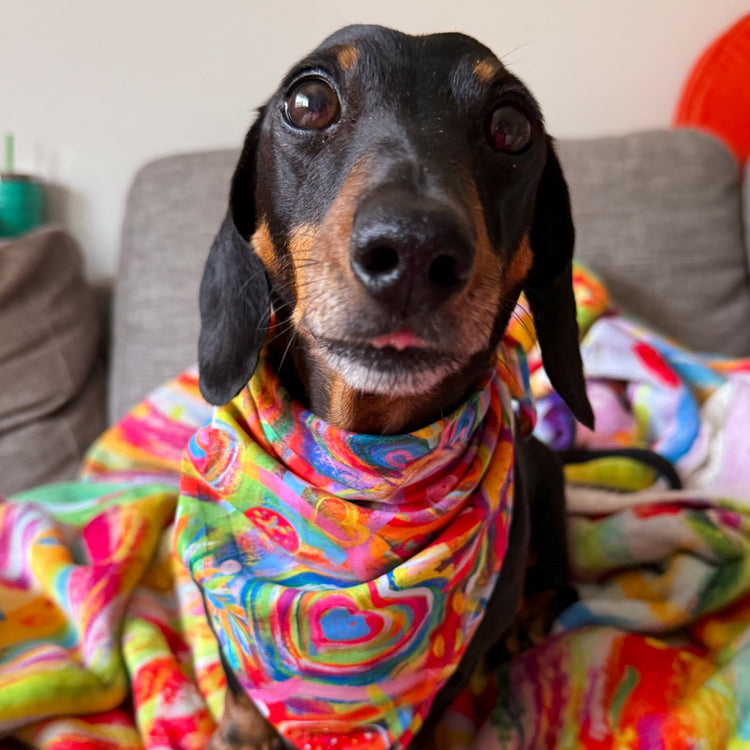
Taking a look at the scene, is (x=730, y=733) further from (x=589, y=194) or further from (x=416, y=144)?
(x=589, y=194)

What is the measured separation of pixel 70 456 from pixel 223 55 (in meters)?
1.43

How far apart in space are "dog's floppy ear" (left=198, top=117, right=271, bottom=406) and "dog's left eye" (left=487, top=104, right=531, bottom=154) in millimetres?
374

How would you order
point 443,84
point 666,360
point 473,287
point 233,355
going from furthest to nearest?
point 666,360, point 233,355, point 443,84, point 473,287

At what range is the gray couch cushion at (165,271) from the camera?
2133 mm

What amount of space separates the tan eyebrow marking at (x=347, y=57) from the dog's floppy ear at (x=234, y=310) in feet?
0.64

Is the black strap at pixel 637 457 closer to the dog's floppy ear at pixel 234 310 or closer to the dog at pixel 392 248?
the dog at pixel 392 248

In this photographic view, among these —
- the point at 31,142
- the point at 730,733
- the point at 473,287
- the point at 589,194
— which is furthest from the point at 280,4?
the point at 730,733

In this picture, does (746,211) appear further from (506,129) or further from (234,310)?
(234,310)

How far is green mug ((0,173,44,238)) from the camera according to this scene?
230cm

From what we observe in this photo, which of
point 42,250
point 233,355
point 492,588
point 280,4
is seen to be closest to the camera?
point 233,355

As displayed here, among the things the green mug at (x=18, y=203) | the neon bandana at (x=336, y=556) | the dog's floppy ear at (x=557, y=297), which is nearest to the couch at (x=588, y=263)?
the green mug at (x=18, y=203)

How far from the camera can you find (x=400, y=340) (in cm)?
77

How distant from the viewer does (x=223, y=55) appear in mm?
2348

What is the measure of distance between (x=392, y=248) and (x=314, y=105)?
379mm
